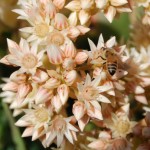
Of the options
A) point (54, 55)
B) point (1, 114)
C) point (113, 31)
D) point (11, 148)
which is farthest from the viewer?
point (113, 31)

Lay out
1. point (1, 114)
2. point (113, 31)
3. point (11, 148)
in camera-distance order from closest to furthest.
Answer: point (11, 148) < point (1, 114) < point (113, 31)

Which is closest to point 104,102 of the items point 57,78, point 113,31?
point 57,78

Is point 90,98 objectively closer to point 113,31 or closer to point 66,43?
point 66,43

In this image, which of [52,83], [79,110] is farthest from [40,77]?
[79,110]

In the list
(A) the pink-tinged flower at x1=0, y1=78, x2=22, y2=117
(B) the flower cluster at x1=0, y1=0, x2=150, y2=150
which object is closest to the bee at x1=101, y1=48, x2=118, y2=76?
(B) the flower cluster at x1=0, y1=0, x2=150, y2=150

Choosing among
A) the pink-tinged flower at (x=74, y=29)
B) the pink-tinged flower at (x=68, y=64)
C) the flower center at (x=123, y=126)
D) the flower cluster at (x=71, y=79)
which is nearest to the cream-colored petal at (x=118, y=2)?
the flower cluster at (x=71, y=79)

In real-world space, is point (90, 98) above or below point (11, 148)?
above

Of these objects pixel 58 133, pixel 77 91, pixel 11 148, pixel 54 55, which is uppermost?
pixel 54 55

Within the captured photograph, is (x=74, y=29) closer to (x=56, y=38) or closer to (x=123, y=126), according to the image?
(x=56, y=38)

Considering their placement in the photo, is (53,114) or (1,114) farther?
(1,114)
